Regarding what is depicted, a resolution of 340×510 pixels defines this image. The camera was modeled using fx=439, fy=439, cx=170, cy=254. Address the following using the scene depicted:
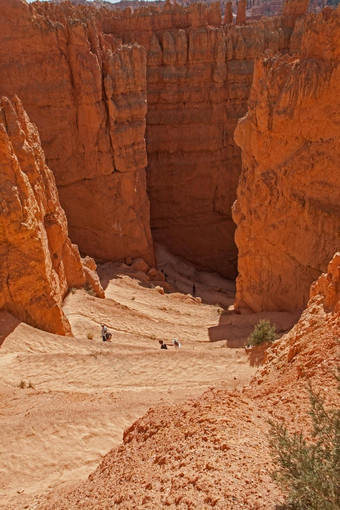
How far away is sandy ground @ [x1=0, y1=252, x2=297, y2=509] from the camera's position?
6871mm

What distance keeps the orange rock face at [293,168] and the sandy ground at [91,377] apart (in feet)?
5.26

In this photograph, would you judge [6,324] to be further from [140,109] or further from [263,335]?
[140,109]

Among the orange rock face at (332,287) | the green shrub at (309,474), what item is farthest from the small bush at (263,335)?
the green shrub at (309,474)

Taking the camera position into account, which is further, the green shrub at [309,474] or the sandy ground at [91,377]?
the sandy ground at [91,377]

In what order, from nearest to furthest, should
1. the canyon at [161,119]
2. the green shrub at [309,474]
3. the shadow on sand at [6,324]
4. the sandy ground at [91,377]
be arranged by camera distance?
the green shrub at [309,474]
the sandy ground at [91,377]
the shadow on sand at [6,324]
the canyon at [161,119]

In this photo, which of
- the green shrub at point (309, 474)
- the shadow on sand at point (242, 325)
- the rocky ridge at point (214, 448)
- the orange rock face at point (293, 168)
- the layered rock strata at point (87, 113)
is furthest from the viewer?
the layered rock strata at point (87, 113)

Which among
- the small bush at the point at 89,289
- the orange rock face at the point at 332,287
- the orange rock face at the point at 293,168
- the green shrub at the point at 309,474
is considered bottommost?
the green shrub at the point at 309,474

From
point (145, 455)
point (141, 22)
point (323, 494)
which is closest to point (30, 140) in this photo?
point (145, 455)

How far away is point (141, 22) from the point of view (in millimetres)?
22078

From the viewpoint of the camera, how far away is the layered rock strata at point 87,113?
15.7 meters

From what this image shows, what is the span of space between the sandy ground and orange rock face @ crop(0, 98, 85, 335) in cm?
63

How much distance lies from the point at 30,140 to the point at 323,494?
1080 cm

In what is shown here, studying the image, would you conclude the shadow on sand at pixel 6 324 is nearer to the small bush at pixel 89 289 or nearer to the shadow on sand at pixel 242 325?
the small bush at pixel 89 289

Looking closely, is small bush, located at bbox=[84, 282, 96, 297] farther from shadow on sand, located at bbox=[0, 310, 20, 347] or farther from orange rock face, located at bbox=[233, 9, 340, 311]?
orange rock face, located at bbox=[233, 9, 340, 311]
